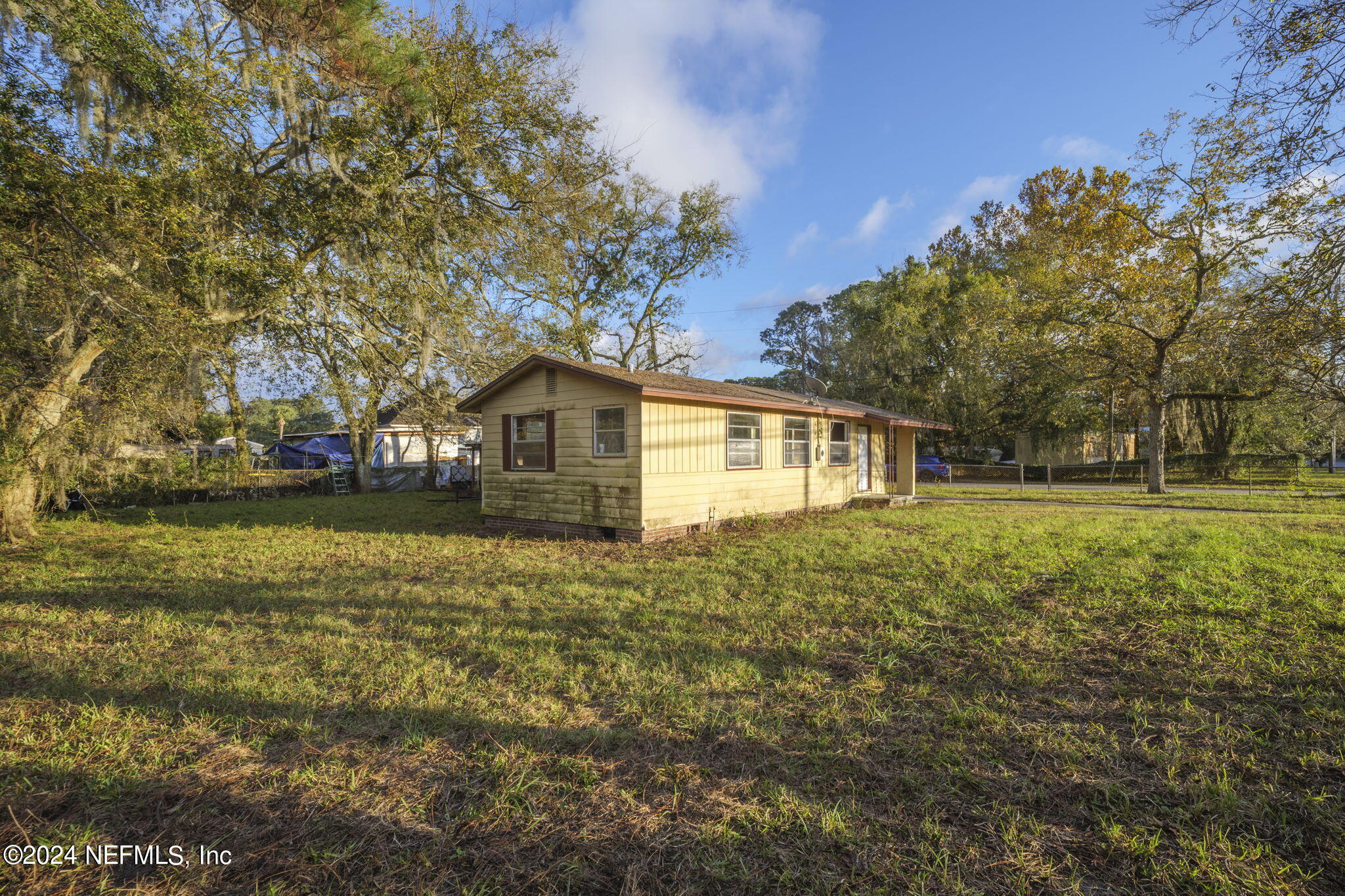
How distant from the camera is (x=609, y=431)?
33.2 feet

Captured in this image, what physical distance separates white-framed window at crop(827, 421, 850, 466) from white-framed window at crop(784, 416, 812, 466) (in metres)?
1.09

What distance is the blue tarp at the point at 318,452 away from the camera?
26.2 m

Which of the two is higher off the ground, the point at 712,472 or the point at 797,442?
the point at 797,442

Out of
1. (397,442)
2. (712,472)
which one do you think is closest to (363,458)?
(397,442)

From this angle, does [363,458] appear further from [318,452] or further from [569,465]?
[569,465]

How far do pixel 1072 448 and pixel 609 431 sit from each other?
33305 millimetres

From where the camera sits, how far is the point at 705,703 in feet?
12.1

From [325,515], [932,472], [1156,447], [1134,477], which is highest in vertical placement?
[1156,447]

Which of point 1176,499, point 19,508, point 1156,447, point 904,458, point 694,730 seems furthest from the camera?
point 1156,447

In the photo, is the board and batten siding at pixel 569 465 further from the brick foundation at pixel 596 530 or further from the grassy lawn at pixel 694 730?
the grassy lawn at pixel 694 730

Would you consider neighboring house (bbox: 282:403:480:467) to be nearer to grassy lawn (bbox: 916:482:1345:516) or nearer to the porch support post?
the porch support post

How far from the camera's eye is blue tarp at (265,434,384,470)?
2619 cm

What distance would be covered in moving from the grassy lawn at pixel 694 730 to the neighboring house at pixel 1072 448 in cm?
2490

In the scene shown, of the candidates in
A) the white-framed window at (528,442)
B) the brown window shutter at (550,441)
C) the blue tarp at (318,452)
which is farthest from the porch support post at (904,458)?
the blue tarp at (318,452)
